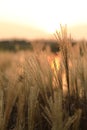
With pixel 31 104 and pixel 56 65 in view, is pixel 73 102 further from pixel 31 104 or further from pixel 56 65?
pixel 31 104

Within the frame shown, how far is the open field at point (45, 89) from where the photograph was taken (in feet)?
7.73

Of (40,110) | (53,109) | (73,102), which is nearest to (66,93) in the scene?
(73,102)

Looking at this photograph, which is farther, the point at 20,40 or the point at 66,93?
the point at 20,40

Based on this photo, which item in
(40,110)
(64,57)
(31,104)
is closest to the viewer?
(31,104)

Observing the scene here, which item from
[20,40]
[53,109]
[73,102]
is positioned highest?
[53,109]

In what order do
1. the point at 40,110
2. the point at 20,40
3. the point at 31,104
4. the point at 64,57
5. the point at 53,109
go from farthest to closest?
the point at 20,40, the point at 64,57, the point at 40,110, the point at 31,104, the point at 53,109

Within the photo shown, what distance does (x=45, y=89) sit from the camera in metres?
2.55

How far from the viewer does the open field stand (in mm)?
2355

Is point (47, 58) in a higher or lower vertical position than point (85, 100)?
higher

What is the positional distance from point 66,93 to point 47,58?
214mm

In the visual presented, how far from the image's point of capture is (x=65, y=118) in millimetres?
2336

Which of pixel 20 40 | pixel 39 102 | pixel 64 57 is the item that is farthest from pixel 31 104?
pixel 20 40

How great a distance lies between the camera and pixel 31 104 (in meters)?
2.30

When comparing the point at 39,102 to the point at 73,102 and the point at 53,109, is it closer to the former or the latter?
the point at 73,102
